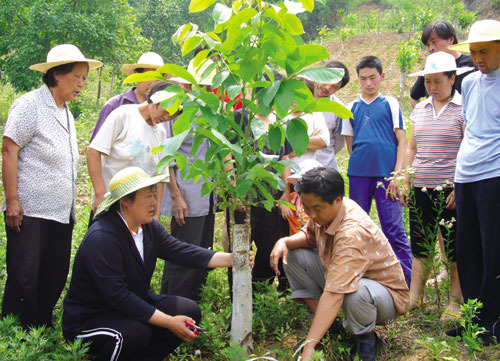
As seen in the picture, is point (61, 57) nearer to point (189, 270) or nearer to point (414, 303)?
point (189, 270)

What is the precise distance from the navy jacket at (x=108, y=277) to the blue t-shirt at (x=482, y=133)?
6.29 ft

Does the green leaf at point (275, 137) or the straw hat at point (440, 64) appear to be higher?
the straw hat at point (440, 64)

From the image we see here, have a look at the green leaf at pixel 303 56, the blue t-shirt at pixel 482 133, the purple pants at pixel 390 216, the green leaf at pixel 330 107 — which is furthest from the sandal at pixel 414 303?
the green leaf at pixel 303 56

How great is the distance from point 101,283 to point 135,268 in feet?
0.72

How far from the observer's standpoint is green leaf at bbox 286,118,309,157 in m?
1.99

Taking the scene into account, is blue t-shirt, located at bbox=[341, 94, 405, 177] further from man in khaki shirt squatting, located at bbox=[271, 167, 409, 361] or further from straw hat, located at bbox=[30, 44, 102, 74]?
straw hat, located at bbox=[30, 44, 102, 74]

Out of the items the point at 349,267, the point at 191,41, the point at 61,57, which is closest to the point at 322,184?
the point at 349,267

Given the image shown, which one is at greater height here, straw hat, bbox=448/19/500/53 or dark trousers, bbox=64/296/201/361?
straw hat, bbox=448/19/500/53

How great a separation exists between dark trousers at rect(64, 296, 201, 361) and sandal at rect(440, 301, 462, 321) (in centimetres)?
171

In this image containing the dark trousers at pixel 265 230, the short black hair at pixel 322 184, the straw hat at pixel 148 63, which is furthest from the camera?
the straw hat at pixel 148 63

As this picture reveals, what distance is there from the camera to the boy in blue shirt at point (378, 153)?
3.77 m

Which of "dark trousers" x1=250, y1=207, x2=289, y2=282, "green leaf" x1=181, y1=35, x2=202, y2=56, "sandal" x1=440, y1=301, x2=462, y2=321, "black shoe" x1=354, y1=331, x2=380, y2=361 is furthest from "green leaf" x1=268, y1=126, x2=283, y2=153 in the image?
"sandal" x1=440, y1=301, x2=462, y2=321

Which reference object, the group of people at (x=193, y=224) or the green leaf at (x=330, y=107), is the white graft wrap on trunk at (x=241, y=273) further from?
the green leaf at (x=330, y=107)

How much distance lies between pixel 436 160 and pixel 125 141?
7.06 feet
